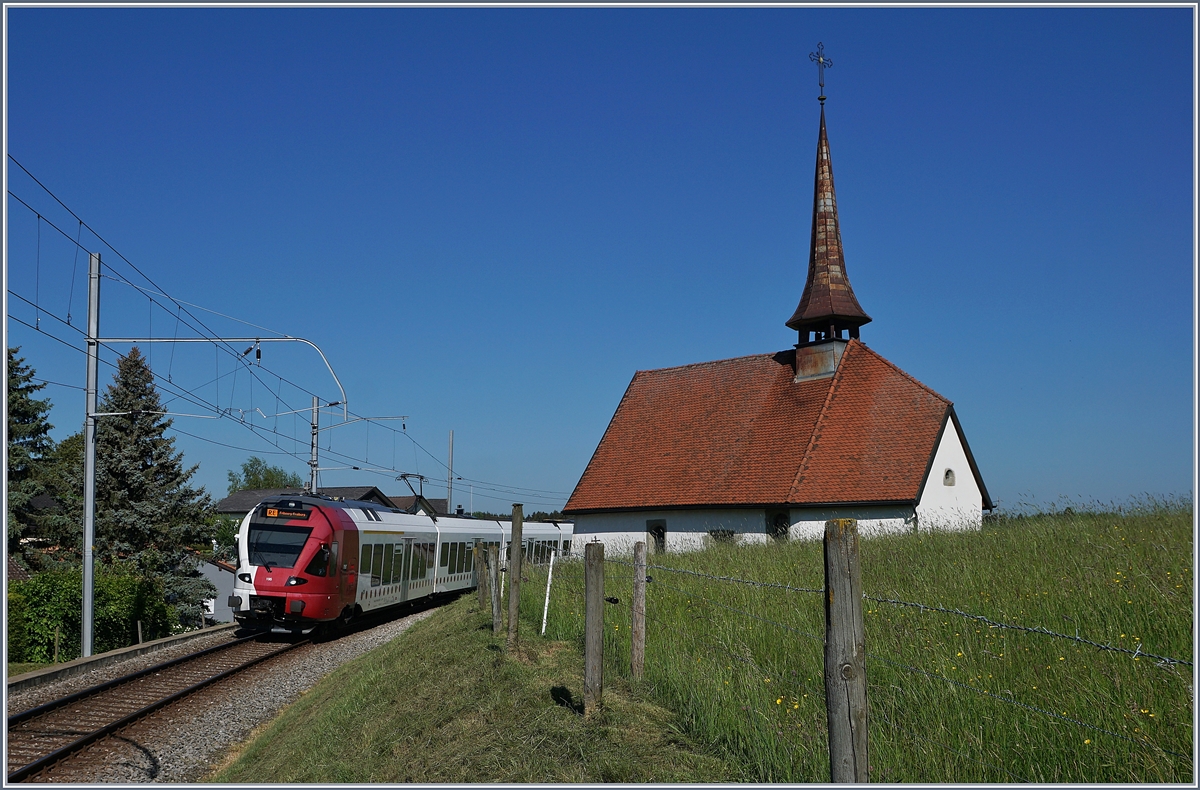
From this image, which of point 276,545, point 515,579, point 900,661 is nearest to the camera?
point 900,661

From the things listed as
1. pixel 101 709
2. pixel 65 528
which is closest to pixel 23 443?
pixel 65 528

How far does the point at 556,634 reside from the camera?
480 inches

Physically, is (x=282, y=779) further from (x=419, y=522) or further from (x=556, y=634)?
(x=419, y=522)

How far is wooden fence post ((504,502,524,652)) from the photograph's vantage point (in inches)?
446

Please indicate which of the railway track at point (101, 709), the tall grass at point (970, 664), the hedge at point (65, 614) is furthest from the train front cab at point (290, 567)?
the tall grass at point (970, 664)

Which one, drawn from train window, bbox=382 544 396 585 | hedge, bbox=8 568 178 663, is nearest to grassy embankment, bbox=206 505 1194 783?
hedge, bbox=8 568 178 663

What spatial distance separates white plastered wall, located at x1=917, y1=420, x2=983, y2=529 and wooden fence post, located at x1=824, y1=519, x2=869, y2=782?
23997 millimetres

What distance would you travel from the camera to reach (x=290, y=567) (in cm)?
1933

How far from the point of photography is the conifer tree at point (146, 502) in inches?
1420

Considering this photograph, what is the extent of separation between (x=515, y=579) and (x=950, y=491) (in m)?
21.6

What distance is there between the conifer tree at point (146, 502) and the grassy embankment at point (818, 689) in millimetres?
26577

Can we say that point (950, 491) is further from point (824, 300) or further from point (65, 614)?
point (65, 614)

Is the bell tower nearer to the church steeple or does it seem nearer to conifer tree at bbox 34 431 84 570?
the church steeple

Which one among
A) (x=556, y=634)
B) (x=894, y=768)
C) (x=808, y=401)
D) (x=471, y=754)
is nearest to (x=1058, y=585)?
(x=894, y=768)
